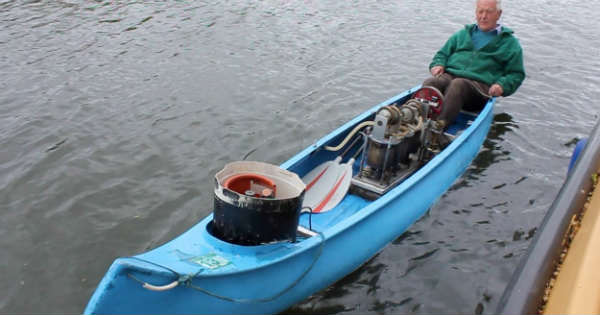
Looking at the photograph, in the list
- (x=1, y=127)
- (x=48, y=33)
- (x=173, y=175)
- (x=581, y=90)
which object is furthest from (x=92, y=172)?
(x=581, y=90)

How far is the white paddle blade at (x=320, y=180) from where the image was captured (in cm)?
506

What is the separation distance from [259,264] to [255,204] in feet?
1.53

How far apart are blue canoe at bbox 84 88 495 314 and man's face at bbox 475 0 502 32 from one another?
2.27 m

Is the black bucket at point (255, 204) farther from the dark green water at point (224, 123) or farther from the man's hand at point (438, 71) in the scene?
the man's hand at point (438, 71)

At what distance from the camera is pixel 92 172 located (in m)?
6.05

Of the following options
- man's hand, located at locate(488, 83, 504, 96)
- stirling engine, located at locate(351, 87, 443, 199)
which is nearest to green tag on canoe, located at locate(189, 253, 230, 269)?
stirling engine, located at locate(351, 87, 443, 199)

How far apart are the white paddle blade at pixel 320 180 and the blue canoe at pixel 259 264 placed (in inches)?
5.0

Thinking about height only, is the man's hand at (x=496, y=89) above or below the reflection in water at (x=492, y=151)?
above

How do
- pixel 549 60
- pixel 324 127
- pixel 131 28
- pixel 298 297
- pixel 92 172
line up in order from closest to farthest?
pixel 298 297 → pixel 92 172 → pixel 324 127 → pixel 549 60 → pixel 131 28

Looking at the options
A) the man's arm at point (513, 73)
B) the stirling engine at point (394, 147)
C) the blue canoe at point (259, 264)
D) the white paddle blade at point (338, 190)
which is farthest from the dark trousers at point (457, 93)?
the white paddle blade at point (338, 190)

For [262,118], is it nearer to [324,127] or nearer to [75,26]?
[324,127]

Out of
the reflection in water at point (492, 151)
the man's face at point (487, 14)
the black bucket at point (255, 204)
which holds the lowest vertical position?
the reflection in water at point (492, 151)

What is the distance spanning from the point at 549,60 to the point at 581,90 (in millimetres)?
1655

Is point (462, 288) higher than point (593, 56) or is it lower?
lower
